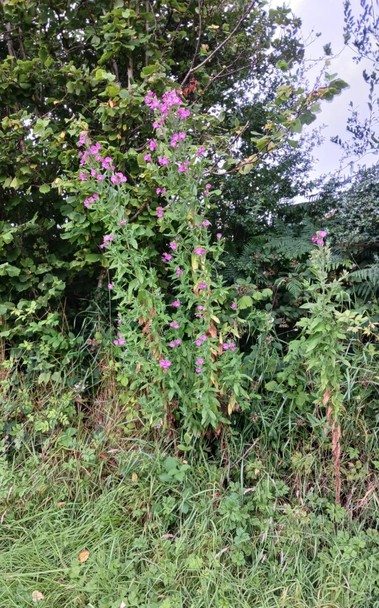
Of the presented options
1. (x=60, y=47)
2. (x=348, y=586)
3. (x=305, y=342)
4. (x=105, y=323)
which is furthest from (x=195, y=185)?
(x=348, y=586)

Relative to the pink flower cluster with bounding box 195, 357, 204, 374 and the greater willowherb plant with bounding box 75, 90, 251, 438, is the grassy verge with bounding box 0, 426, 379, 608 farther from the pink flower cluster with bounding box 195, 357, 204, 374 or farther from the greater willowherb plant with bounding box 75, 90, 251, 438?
the pink flower cluster with bounding box 195, 357, 204, 374

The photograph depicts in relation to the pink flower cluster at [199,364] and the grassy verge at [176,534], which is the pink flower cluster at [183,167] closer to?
the pink flower cluster at [199,364]

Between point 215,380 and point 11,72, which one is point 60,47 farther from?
point 215,380

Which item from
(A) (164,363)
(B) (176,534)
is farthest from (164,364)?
(B) (176,534)

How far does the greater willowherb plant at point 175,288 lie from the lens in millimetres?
2027

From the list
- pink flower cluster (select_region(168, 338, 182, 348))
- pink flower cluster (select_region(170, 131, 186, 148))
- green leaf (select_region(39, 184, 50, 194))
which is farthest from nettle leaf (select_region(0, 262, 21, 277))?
pink flower cluster (select_region(170, 131, 186, 148))

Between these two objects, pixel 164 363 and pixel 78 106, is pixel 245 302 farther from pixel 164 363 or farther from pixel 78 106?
pixel 78 106

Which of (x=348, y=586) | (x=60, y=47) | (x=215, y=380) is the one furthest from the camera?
(x=60, y=47)

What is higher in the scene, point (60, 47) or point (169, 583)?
point (60, 47)

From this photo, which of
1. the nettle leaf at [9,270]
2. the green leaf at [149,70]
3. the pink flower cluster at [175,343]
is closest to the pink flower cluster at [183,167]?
the green leaf at [149,70]

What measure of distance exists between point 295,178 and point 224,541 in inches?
101

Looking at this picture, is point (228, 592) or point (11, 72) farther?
point (11, 72)

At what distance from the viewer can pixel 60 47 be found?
9.10ft

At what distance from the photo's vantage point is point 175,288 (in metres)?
2.13
